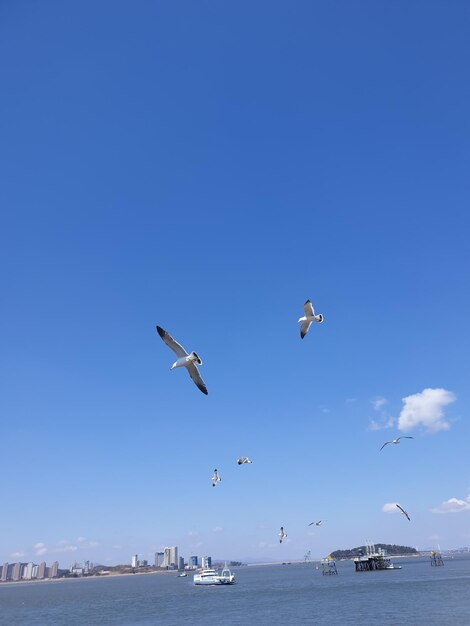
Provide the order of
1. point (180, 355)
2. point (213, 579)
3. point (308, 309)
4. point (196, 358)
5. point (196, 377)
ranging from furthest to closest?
point (213, 579) → point (308, 309) → point (196, 377) → point (180, 355) → point (196, 358)

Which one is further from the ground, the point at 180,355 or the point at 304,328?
the point at 304,328

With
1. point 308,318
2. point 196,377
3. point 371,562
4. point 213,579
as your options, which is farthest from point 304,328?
point 371,562

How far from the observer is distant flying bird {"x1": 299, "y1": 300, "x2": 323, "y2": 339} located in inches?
994

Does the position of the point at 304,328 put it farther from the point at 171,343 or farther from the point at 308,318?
the point at 171,343

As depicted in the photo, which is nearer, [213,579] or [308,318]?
[308,318]

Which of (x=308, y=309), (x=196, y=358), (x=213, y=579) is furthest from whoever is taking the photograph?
(x=213, y=579)

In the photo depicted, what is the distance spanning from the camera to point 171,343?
59.1ft

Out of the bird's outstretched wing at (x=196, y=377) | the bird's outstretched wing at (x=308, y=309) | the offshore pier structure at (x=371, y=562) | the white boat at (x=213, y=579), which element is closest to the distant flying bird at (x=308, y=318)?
the bird's outstretched wing at (x=308, y=309)

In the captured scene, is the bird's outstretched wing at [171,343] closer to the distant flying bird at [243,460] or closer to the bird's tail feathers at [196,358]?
the bird's tail feathers at [196,358]

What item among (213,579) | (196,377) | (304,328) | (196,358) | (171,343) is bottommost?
(213,579)

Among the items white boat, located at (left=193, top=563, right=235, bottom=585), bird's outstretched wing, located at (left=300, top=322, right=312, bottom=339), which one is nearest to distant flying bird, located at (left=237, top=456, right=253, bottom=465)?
bird's outstretched wing, located at (left=300, top=322, right=312, bottom=339)

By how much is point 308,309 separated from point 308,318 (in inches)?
18.8

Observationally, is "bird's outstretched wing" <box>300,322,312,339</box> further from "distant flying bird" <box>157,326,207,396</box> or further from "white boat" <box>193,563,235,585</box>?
"white boat" <box>193,563,235,585</box>

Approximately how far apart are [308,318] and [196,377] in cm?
865
